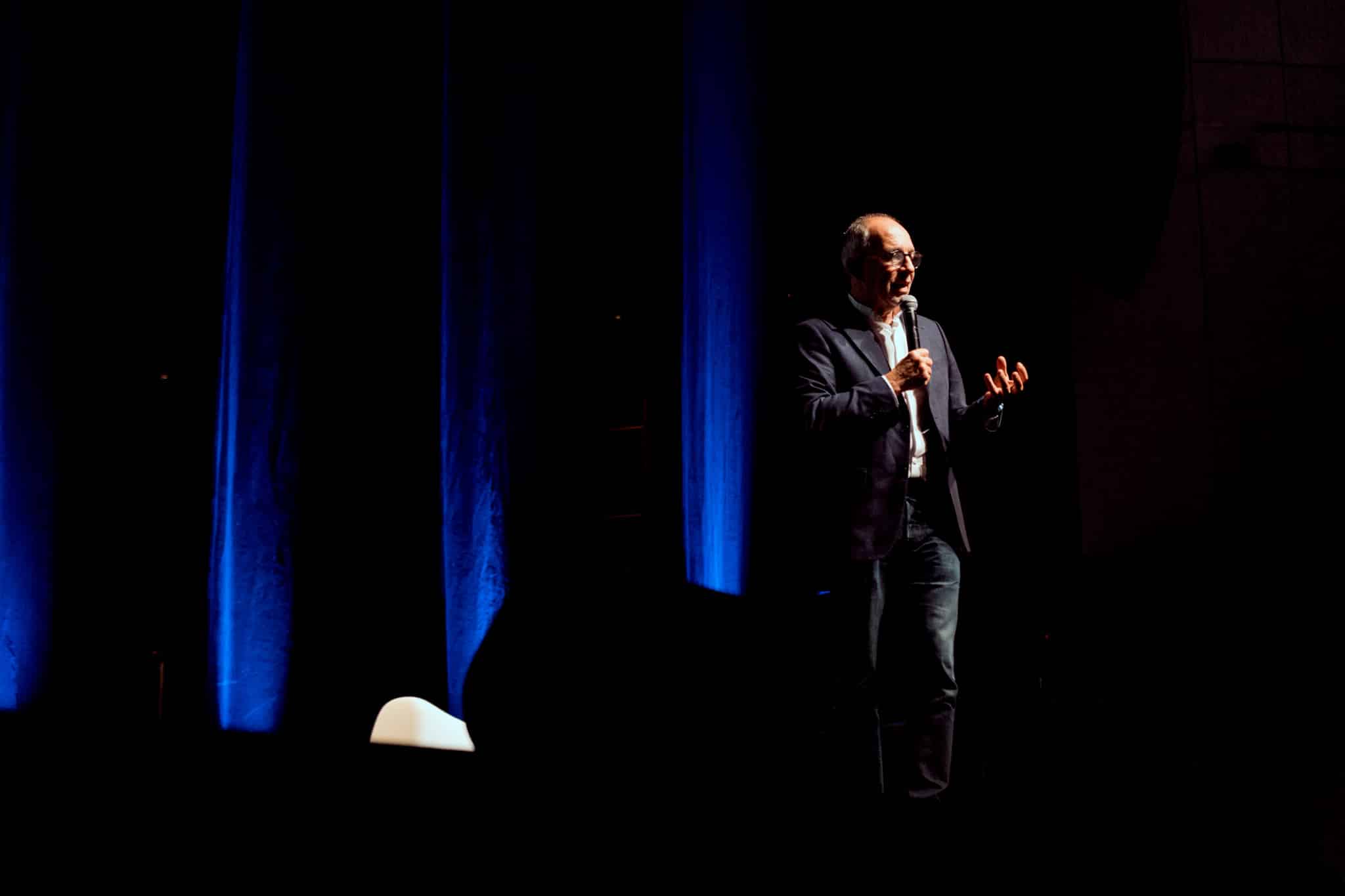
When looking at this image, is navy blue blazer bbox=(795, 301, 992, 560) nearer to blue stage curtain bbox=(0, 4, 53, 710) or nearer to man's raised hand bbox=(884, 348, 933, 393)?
man's raised hand bbox=(884, 348, 933, 393)

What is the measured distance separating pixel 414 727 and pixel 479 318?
4.25 ft

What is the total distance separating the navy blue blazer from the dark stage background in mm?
600

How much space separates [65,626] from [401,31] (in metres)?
2.16

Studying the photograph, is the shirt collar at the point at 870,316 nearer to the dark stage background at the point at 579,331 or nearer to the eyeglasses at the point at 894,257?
the eyeglasses at the point at 894,257

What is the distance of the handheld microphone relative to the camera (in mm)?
2115

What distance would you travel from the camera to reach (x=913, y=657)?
2.11 metres

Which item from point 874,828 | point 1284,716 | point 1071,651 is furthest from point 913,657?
point 1284,716

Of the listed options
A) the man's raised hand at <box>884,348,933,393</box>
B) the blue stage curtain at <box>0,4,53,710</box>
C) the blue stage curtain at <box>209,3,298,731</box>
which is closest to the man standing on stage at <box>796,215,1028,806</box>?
the man's raised hand at <box>884,348,933,393</box>

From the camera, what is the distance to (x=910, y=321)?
2119 mm

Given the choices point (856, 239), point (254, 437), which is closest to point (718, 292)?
point (856, 239)

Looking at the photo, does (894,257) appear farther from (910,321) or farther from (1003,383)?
(1003,383)

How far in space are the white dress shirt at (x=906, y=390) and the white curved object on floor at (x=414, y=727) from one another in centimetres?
118

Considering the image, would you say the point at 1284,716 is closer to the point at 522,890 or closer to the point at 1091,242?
the point at 1091,242

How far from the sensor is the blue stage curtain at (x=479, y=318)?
8.71ft
